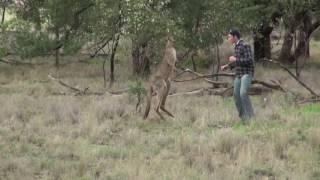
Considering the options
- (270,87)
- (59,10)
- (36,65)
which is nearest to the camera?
(270,87)

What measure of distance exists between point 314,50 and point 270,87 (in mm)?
21227

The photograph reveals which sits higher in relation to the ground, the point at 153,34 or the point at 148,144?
the point at 153,34

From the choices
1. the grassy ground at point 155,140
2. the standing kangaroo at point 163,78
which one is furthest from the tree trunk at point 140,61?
the standing kangaroo at point 163,78

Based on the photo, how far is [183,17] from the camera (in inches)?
818

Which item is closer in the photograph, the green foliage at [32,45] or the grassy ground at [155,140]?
the grassy ground at [155,140]

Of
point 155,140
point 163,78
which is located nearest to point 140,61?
point 163,78

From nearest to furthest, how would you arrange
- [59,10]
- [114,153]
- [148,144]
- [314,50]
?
[114,153]
[148,144]
[59,10]
[314,50]

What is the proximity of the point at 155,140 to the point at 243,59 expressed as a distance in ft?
7.75

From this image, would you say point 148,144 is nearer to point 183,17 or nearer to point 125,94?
point 125,94

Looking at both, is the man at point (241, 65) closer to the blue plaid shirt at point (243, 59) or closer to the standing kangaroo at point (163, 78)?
the blue plaid shirt at point (243, 59)

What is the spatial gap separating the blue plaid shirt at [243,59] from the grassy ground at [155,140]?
929mm

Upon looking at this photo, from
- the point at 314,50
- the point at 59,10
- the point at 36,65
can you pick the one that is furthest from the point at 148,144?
the point at 314,50

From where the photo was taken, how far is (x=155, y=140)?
9781 millimetres

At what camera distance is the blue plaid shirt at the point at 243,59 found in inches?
429
